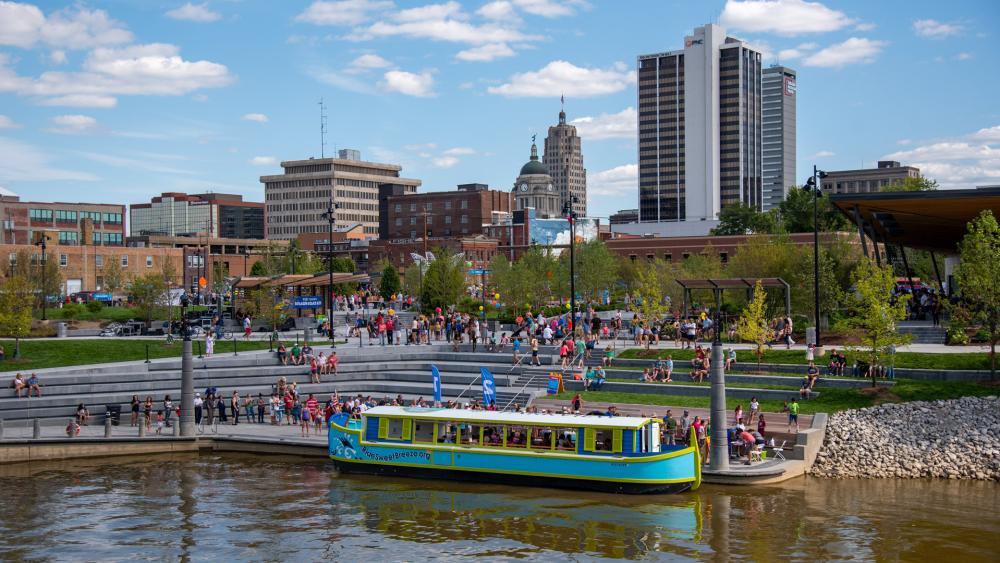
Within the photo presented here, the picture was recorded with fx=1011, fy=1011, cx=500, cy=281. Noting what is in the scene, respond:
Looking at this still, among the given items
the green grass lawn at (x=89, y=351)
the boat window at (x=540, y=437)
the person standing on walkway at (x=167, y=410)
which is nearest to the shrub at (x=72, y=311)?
the green grass lawn at (x=89, y=351)

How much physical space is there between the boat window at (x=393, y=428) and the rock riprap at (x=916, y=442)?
1370 centimetres

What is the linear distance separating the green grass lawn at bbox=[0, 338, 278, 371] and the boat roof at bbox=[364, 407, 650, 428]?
20017 mm

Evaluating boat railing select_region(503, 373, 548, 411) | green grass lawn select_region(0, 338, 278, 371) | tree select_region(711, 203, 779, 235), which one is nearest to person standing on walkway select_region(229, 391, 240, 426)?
green grass lawn select_region(0, 338, 278, 371)

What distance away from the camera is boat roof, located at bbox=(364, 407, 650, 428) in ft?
101

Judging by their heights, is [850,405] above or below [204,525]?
above

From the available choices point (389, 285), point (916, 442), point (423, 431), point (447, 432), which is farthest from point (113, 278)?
point (916, 442)

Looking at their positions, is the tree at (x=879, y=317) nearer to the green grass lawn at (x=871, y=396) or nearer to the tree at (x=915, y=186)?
the green grass lawn at (x=871, y=396)

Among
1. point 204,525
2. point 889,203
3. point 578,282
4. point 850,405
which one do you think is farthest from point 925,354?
point 578,282

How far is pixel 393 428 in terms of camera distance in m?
34.1

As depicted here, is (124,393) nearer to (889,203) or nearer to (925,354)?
(925,354)

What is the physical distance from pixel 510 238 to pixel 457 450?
119m

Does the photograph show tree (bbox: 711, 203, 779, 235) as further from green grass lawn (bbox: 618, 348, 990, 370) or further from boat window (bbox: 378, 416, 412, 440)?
boat window (bbox: 378, 416, 412, 440)

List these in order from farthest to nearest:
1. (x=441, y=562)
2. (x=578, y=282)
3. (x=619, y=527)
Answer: (x=578, y=282) → (x=619, y=527) → (x=441, y=562)

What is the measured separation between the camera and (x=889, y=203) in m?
52.2
